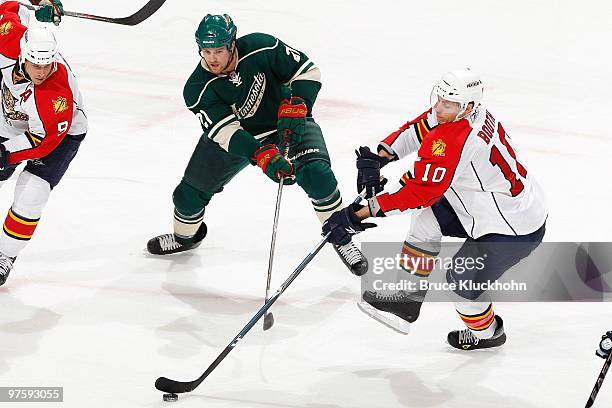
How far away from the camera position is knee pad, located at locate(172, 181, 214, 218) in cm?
474

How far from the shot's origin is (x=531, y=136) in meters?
5.89

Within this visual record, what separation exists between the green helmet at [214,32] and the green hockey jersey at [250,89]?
205mm

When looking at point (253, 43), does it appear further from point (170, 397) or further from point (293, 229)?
point (170, 397)

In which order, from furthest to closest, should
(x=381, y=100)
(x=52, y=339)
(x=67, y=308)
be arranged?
(x=381, y=100)
(x=67, y=308)
(x=52, y=339)

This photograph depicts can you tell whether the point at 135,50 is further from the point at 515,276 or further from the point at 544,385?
the point at 544,385

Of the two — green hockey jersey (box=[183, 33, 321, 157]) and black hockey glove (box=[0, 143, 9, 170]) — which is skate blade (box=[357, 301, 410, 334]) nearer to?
green hockey jersey (box=[183, 33, 321, 157])

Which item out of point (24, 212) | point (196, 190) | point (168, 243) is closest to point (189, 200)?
point (196, 190)

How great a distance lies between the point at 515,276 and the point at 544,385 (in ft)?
2.63

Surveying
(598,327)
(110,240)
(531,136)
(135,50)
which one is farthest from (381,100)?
(598,327)

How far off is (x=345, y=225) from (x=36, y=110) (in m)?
1.29

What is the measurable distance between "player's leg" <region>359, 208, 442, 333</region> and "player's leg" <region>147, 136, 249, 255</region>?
0.91 meters

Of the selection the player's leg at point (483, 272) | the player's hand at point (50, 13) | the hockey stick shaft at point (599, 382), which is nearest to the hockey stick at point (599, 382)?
the hockey stick shaft at point (599, 382)

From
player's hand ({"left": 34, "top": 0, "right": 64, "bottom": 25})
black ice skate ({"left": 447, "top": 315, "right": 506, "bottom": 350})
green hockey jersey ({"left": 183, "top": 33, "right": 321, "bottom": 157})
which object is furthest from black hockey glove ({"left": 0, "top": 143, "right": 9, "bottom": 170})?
black ice skate ({"left": 447, "top": 315, "right": 506, "bottom": 350})

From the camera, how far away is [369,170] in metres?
4.09
